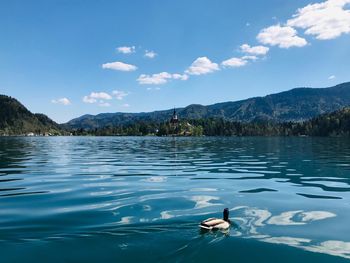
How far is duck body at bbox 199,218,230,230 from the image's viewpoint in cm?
2210

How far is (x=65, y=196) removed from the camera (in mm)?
35125

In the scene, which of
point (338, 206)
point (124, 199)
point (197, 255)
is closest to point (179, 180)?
point (124, 199)

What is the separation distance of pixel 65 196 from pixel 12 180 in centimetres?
1369

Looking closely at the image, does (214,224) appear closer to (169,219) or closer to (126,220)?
(169,219)

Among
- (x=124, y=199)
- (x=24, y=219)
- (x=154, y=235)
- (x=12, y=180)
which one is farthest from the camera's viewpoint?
(x=12, y=180)

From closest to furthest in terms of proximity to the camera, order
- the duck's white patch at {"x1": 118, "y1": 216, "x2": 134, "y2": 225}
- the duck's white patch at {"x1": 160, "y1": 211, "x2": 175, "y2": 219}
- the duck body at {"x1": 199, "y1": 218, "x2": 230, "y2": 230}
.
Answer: the duck body at {"x1": 199, "y1": 218, "x2": 230, "y2": 230}
the duck's white patch at {"x1": 118, "y1": 216, "x2": 134, "y2": 225}
the duck's white patch at {"x1": 160, "y1": 211, "x2": 175, "y2": 219}

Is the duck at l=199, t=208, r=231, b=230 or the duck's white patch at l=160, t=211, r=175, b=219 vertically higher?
the duck at l=199, t=208, r=231, b=230

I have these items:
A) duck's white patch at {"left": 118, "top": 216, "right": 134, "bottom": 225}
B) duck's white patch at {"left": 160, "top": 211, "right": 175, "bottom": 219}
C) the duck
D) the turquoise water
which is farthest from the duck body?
duck's white patch at {"left": 118, "top": 216, "right": 134, "bottom": 225}

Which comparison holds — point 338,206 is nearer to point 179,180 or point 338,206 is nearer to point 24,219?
point 179,180

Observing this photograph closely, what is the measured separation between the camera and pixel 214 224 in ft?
73.7

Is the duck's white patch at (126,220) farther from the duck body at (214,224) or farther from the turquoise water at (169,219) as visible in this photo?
the duck body at (214,224)

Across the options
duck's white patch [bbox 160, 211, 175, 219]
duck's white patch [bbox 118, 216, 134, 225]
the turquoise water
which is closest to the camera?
the turquoise water

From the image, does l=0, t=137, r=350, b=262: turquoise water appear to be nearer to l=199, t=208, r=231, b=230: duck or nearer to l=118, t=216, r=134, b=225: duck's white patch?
l=118, t=216, r=134, b=225: duck's white patch

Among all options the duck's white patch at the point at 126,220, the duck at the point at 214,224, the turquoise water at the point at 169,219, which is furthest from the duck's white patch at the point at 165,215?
the duck at the point at 214,224
